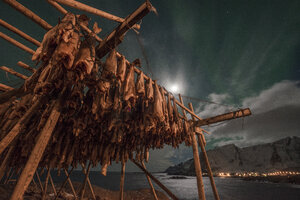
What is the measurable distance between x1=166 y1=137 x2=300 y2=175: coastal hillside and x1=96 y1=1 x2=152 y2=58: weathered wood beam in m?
116

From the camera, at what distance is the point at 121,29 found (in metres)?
1.92

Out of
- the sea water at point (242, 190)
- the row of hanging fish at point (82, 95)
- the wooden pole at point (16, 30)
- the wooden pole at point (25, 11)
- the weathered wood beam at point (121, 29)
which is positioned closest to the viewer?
the row of hanging fish at point (82, 95)

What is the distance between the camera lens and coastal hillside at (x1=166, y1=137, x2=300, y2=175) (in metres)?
82.6

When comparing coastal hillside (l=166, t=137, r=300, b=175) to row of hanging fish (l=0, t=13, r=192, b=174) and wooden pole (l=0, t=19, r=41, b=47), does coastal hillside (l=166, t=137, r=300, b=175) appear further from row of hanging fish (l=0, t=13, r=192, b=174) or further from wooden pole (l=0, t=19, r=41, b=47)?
wooden pole (l=0, t=19, r=41, b=47)

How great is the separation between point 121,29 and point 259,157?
133 metres

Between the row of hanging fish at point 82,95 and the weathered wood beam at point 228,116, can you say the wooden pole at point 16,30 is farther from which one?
the weathered wood beam at point 228,116

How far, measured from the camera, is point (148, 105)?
113 inches

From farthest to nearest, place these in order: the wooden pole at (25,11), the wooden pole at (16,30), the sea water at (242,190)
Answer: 1. the sea water at (242,190)
2. the wooden pole at (16,30)
3. the wooden pole at (25,11)

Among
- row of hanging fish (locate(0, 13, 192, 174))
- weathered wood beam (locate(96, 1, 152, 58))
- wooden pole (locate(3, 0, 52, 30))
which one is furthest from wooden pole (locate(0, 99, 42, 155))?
weathered wood beam (locate(96, 1, 152, 58))

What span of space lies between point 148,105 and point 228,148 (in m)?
136

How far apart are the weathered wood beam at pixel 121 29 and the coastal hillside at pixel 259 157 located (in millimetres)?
116471

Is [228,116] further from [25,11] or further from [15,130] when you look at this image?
[25,11]

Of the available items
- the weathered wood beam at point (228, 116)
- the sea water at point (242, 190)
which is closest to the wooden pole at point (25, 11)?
the weathered wood beam at point (228, 116)

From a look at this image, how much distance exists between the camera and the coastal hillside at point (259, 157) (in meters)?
82.6
